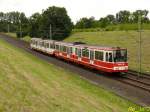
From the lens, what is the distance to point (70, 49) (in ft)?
156

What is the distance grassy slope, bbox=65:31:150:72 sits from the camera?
1972 inches

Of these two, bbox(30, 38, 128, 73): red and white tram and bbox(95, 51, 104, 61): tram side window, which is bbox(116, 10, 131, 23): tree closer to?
bbox(30, 38, 128, 73): red and white tram

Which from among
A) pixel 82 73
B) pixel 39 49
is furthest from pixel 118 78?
pixel 39 49

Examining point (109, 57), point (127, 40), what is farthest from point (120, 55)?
point (127, 40)

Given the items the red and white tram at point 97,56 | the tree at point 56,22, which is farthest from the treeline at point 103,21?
the red and white tram at point 97,56

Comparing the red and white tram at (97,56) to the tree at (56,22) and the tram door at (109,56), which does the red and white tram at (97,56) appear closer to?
the tram door at (109,56)

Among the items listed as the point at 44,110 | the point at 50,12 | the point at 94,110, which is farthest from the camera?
the point at 50,12

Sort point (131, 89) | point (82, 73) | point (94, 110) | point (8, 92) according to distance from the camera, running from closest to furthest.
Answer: point (8, 92), point (94, 110), point (131, 89), point (82, 73)

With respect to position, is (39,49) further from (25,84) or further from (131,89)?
(25,84)

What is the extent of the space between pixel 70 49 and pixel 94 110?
30.5 m

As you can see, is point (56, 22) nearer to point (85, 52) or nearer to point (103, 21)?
point (103, 21)

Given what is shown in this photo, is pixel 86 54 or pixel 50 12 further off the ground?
pixel 50 12

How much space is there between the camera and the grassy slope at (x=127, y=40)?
164 ft

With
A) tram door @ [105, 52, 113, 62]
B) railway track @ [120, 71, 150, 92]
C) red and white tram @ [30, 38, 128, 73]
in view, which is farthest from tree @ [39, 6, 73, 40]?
tram door @ [105, 52, 113, 62]
